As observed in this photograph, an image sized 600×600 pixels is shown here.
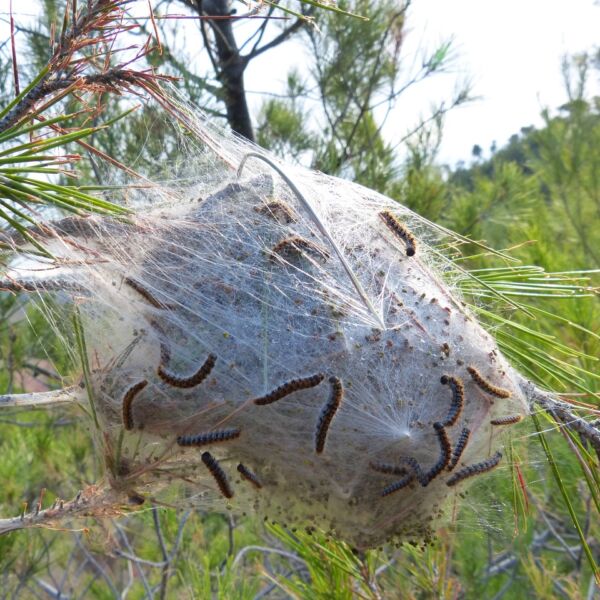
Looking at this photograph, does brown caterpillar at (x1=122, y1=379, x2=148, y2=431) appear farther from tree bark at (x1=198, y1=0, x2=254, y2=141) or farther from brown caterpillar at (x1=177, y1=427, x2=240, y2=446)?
tree bark at (x1=198, y1=0, x2=254, y2=141)

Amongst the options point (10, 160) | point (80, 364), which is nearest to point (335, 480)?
point (80, 364)

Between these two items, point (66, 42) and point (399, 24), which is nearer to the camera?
point (66, 42)

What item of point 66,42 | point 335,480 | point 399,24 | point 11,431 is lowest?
point 11,431

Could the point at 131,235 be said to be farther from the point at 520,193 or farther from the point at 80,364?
the point at 520,193

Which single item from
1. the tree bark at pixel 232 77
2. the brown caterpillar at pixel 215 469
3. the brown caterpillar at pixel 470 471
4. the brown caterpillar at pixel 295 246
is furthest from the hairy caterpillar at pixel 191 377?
the tree bark at pixel 232 77

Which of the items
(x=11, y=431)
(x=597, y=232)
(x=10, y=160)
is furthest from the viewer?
(x=597, y=232)

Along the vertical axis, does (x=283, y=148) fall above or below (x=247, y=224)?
above

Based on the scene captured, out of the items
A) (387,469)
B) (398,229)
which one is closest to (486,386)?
(387,469)
